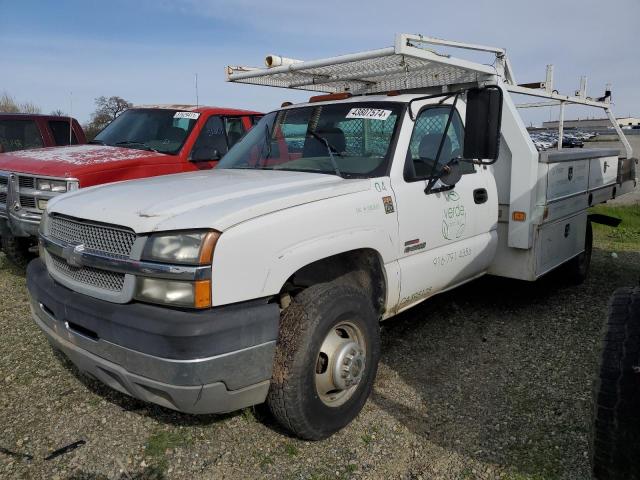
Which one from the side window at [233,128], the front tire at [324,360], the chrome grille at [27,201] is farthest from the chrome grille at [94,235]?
the side window at [233,128]

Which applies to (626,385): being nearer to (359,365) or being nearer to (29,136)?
(359,365)

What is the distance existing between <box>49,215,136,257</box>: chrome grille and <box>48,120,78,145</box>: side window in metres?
5.74

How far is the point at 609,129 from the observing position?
7469 mm

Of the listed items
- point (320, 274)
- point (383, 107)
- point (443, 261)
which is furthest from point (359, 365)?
point (383, 107)

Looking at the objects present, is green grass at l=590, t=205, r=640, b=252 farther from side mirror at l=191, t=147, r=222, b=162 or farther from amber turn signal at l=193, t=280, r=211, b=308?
amber turn signal at l=193, t=280, r=211, b=308

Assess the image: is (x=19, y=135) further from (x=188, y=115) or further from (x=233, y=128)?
(x=233, y=128)

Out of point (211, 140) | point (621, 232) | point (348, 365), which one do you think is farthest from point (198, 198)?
point (621, 232)

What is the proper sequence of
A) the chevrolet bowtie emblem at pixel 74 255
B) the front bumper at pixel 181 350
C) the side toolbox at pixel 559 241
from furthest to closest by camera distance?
the side toolbox at pixel 559 241 → the chevrolet bowtie emblem at pixel 74 255 → the front bumper at pixel 181 350

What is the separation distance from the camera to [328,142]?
3.85 meters

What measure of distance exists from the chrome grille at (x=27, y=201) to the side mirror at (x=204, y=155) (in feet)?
5.63

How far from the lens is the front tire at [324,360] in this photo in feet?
9.11

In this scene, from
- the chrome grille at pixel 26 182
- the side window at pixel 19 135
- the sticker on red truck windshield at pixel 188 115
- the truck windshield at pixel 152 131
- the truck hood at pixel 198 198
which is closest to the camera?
the truck hood at pixel 198 198

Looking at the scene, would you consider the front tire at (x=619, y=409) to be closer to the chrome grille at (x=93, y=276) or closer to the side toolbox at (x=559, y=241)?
the chrome grille at (x=93, y=276)

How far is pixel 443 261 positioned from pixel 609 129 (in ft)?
16.4
